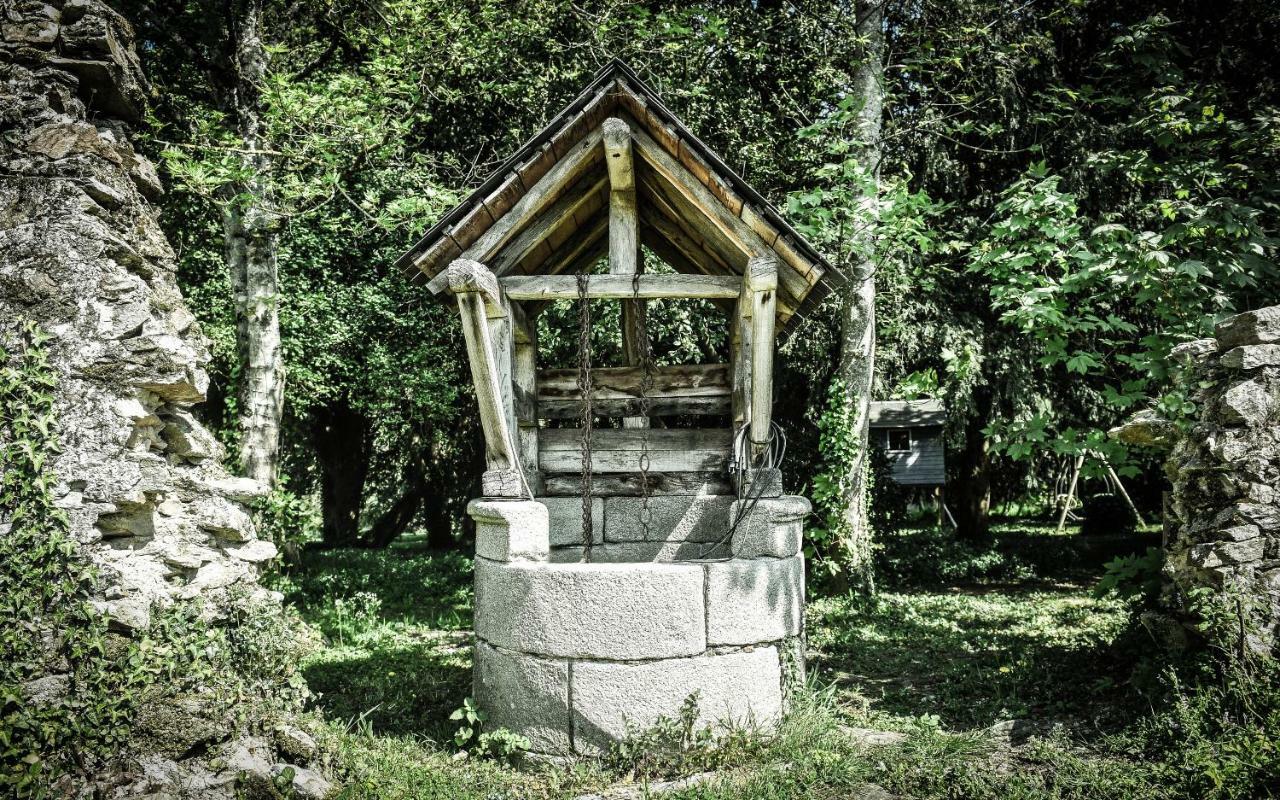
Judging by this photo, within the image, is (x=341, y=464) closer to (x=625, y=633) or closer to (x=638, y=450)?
(x=638, y=450)

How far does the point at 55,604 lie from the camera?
4.22 m

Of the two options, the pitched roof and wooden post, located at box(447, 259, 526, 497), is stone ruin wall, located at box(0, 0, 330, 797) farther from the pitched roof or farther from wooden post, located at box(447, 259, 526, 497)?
wooden post, located at box(447, 259, 526, 497)

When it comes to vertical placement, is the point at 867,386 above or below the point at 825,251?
below

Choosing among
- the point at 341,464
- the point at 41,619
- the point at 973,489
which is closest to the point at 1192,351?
the point at 41,619

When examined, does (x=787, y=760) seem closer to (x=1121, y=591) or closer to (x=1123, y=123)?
(x=1121, y=591)

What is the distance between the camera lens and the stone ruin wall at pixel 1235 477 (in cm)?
459

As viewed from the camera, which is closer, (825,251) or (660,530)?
(660,530)

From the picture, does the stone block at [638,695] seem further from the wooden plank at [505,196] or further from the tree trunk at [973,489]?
the tree trunk at [973,489]

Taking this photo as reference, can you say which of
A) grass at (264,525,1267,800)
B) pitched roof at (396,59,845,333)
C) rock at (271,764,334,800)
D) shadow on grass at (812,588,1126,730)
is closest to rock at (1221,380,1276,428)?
grass at (264,525,1267,800)

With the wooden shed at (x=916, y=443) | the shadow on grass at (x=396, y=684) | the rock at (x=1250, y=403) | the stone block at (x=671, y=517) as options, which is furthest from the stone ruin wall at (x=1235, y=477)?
the wooden shed at (x=916, y=443)

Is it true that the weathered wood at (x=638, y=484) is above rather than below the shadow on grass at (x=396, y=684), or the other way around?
above

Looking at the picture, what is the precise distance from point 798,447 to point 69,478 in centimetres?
941

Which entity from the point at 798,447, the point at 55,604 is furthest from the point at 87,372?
the point at 798,447

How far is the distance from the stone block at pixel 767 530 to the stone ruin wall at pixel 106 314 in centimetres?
278
